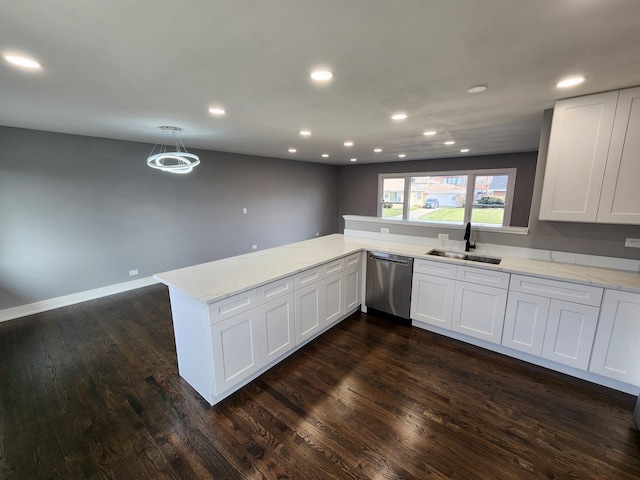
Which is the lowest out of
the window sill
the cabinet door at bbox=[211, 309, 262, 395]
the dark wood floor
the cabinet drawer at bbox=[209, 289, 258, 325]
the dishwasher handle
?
the dark wood floor

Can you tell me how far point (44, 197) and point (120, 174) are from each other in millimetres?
924

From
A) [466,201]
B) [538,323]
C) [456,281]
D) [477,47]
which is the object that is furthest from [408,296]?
[466,201]

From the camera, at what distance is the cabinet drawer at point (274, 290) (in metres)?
2.22

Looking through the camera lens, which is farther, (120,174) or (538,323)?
(120,174)

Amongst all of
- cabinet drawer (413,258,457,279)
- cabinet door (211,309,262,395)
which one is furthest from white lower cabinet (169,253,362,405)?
cabinet drawer (413,258,457,279)

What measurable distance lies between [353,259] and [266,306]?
1.40 meters

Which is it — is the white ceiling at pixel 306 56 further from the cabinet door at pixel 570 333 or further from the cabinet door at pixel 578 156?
the cabinet door at pixel 570 333

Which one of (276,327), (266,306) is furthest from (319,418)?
(266,306)

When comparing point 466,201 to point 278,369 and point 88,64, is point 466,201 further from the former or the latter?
point 88,64

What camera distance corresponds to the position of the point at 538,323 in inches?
95.1

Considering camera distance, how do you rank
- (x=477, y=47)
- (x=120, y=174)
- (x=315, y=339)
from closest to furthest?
(x=477, y=47), (x=315, y=339), (x=120, y=174)

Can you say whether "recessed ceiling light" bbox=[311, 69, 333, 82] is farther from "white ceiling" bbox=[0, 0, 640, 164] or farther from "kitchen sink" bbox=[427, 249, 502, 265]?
"kitchen sink" bbox=[427, 249, 502, 265]

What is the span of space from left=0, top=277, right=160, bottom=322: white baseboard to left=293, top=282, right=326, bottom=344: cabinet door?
1828mm

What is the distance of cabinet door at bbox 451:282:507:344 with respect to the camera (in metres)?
2.61
